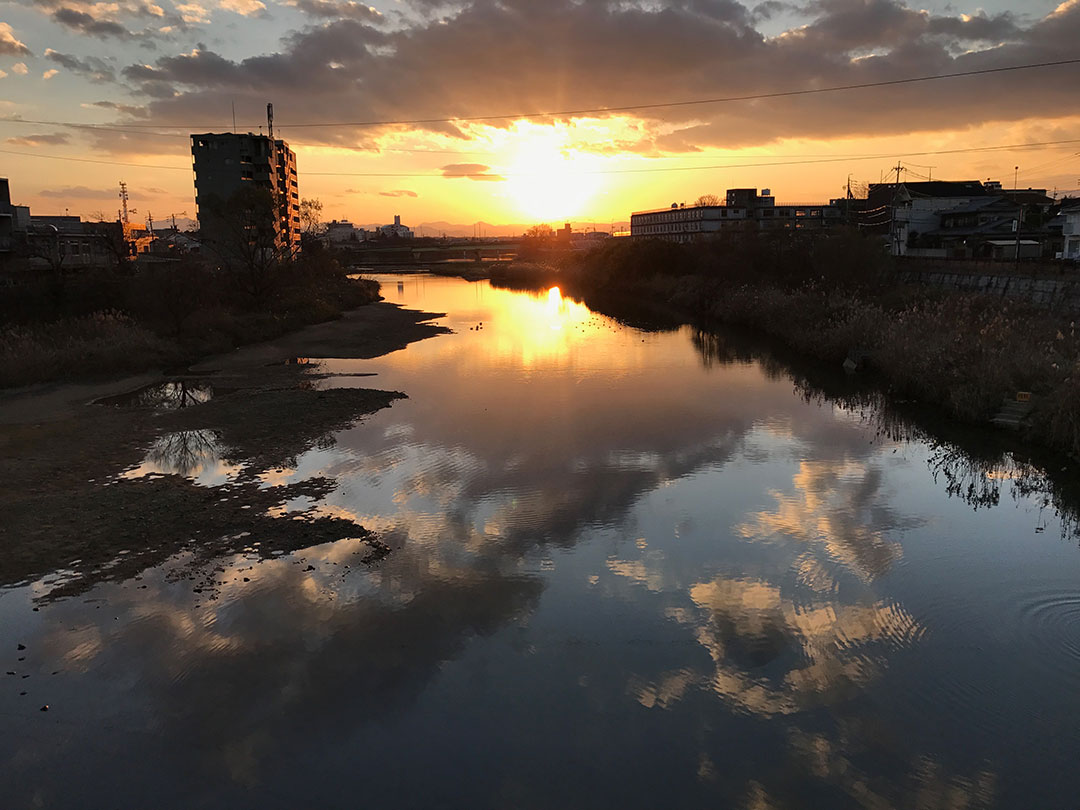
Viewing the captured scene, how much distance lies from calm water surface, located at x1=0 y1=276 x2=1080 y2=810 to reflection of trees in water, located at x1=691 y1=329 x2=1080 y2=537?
46 cm

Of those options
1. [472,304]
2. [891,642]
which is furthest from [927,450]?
[472,304]

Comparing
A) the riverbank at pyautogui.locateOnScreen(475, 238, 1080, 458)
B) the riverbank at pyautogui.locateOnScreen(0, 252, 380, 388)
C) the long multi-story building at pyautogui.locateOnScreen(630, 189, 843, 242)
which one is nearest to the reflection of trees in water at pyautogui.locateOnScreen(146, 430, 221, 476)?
the riverbank at pyautogui.locateOnScreen(0, 252, 380, 388)

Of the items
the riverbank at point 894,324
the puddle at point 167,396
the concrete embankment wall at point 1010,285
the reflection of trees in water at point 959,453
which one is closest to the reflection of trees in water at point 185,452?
the puddle at point 167,396

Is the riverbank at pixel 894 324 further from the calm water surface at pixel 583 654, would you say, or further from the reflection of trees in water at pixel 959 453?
the calm water surface at pixel 583 654

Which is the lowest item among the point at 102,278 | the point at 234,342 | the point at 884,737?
the point at 884,737

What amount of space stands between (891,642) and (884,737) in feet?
6.67

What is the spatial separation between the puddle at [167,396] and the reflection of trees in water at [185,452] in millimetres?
4099

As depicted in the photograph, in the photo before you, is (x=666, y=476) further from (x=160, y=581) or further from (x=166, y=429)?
(x=166, y=429)

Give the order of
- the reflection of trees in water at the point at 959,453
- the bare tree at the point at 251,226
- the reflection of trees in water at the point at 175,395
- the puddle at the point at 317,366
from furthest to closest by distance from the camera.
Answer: the bare tree at the point at 251,226
the puddle at the point at 317,366
the reflection of trees in water at the point at 175,395
the reflection of trees in water at the point at 959,453

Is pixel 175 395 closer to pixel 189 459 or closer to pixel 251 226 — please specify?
pixel 189 459

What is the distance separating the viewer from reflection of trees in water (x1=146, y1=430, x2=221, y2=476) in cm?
1572

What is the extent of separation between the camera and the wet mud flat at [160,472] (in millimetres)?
11539

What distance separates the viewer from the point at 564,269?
103312mm

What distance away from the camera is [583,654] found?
8930 millimetres
